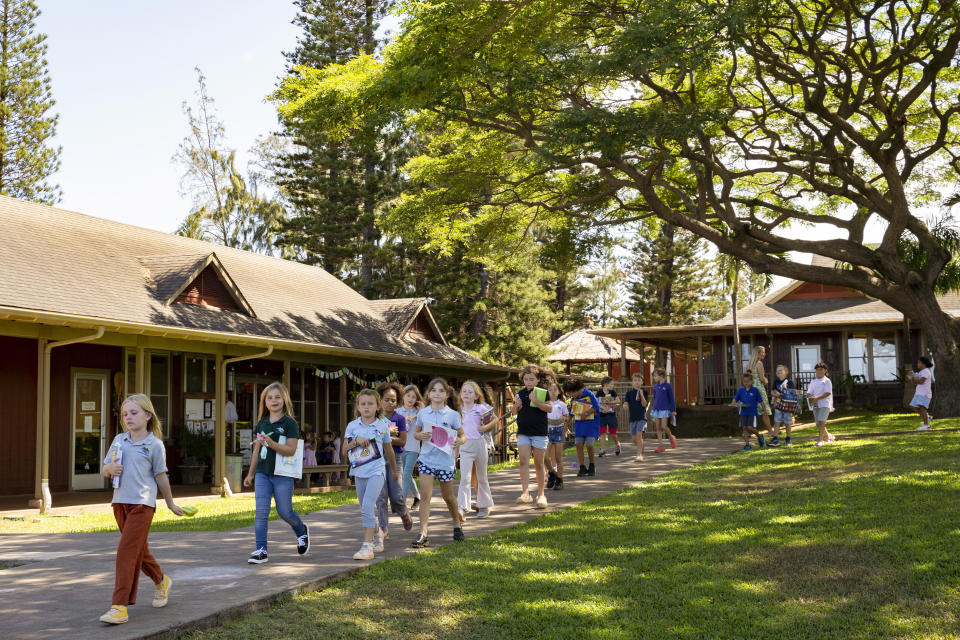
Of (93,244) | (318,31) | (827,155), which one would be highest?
(318,31)

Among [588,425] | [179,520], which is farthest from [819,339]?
[179,520]

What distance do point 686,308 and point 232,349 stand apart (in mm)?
41339

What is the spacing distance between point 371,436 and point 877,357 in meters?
29.5

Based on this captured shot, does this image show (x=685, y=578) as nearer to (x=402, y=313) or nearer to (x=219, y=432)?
(x=219, y=432)

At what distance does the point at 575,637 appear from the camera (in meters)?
6.00

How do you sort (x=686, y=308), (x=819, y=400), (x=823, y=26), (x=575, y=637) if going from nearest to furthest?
(x=575, y=637), (x=819, y=400), (x=823, y=26), (x=686, y=308)

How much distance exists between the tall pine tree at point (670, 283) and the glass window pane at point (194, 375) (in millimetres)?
37465

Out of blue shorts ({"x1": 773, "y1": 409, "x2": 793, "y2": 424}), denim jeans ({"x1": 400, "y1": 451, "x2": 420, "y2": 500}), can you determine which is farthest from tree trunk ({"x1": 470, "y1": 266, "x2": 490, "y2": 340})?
denim jeans ({"x1": 400, "y1": 451, "x2": 420, "y2": 500})

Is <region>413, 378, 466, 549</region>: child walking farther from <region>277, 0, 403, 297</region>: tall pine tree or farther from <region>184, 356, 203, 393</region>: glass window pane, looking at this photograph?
<region>277, 0, 403, 297</region>: tall pine tree

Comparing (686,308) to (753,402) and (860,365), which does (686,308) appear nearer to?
(860,365)

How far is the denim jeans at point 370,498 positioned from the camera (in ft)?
27.5

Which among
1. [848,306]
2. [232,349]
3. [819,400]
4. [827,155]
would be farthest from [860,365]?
[232,349]

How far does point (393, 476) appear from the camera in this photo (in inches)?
386

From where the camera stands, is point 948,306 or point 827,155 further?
point 948,306
